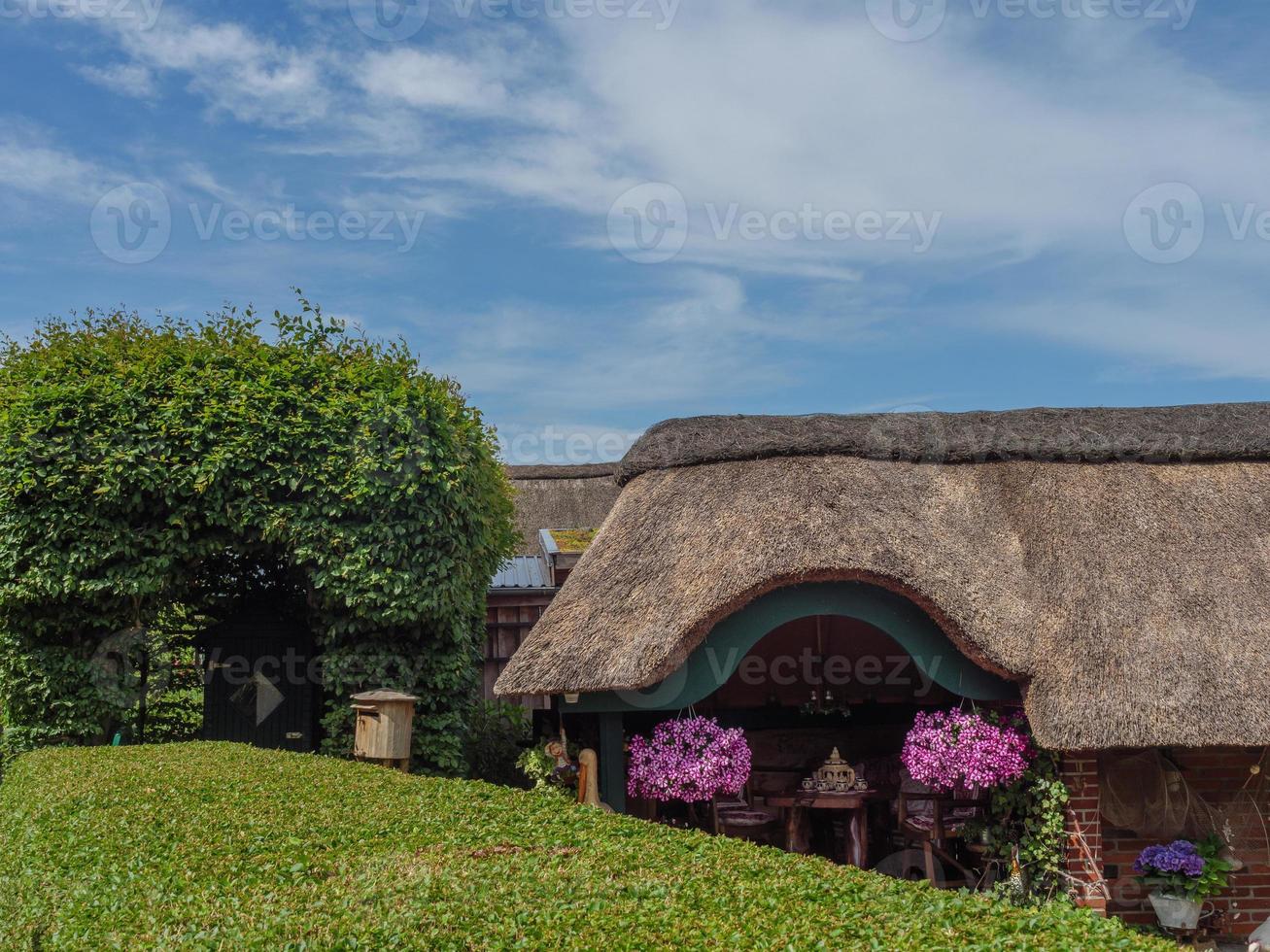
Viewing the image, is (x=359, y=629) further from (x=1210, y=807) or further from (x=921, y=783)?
(x=1210, y=807)

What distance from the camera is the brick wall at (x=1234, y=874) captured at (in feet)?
32.8

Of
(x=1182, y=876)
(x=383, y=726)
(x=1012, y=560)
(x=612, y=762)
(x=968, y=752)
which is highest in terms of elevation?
(x=1012, y=560)

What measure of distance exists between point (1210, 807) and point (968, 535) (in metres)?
3.20

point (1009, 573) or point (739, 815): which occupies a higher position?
point (1009, 573)

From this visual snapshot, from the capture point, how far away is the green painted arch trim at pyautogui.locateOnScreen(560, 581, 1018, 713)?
9.74m

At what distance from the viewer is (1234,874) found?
33.0 ft

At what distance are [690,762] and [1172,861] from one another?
13.6 feet

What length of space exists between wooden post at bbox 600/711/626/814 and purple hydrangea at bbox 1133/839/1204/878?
178 inches

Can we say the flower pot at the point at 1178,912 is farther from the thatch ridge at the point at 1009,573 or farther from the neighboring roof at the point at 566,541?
the neighboring roof at the point at 566,541

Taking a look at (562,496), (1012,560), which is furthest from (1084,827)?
(562,496)

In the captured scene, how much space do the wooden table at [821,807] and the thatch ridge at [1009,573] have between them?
2.06 metres

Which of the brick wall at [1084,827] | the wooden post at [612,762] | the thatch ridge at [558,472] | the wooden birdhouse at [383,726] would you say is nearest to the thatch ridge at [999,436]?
the wooden post at [612,762]

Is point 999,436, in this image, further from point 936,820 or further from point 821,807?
point 821,807

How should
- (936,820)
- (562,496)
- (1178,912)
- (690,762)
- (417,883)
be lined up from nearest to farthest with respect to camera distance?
(417,883)
(1178,912)
(690,762)
(936,820)
(562,496)
